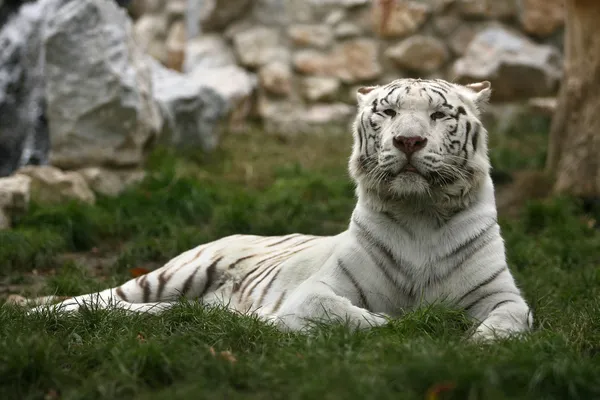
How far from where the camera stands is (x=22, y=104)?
7.50 metres

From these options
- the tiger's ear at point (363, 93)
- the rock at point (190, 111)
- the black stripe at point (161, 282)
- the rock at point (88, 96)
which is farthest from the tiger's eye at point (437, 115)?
the rock at point (190, 111)

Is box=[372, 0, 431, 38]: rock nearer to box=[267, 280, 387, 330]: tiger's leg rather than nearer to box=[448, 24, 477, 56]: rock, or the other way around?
box=[448, 24, 477, 56]: rock

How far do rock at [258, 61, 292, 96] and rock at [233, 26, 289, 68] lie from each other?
0.48 feet

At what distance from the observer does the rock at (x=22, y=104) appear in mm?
7426

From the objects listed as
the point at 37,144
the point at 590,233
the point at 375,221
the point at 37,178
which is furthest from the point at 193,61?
the point at 375,221

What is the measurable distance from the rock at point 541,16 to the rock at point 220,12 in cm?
368

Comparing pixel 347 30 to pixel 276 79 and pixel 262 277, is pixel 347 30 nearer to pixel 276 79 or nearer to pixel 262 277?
pixel 276 79

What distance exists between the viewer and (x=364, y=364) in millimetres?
2678

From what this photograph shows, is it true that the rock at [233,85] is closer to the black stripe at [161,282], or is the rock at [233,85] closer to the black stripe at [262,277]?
the black stripe at [161,282]

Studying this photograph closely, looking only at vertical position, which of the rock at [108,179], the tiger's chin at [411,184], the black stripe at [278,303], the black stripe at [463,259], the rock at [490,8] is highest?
the rock at [490,8]

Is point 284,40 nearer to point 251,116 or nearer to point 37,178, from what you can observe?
point 251,116

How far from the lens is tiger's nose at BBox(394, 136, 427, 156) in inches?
135

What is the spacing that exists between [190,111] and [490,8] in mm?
4085

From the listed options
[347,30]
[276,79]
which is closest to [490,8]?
[347,30]
